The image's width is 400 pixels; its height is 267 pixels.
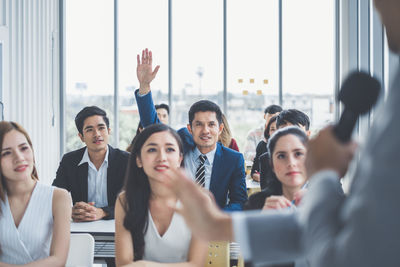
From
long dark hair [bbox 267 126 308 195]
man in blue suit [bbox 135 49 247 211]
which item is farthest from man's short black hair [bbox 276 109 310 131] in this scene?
long dark hair [bbox 267 126 308 195]

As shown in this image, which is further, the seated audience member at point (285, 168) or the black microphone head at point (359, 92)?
the seated audience member at point (285, 168)

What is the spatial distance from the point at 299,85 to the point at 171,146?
16.6ft

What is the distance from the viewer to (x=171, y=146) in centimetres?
266

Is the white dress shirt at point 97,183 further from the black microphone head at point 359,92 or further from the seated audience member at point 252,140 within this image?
the seated audience member at point 252,140

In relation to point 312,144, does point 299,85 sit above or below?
above

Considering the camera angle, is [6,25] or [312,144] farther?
[6,25]

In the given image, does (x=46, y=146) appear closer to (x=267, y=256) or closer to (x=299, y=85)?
(x=299, y=85)

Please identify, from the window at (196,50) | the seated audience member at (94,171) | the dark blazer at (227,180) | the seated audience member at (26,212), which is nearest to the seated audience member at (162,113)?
the window at (196,50)

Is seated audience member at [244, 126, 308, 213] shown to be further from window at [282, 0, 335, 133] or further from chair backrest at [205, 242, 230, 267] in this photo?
window at [282, 0, 335, 133]

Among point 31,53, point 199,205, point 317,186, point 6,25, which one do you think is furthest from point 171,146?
point 31,53

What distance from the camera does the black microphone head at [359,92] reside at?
0.89 metres

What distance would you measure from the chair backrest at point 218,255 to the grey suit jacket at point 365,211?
1.82 metres

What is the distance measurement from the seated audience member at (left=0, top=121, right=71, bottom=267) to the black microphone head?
6.27 feet

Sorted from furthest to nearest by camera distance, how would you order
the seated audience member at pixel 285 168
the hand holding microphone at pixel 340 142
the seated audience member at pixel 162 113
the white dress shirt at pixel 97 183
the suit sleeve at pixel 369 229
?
the seated audience member at pixel 162 113 < the white dress shirt at pixel 97 183 < the seated audience member at pixel 285 168 < the hand holding microphone at pixel 340 142 < the suit sleeve at pixel 369 229
